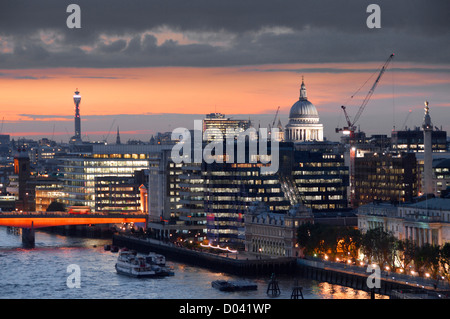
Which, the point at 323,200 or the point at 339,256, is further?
the point at 323,200

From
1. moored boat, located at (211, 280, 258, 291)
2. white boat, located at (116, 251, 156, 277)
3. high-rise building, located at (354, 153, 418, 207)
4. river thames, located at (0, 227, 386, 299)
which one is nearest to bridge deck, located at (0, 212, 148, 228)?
river thames, located at (0, 227, 386, 299)

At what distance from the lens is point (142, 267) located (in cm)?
7875

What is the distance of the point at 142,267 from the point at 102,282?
287 inches

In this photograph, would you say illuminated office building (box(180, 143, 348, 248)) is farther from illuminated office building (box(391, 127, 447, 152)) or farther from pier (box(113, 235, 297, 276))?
illuminated office building (box(391, 127, 447, 152))

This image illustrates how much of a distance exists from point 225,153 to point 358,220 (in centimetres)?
1938

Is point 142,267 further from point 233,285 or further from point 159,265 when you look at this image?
point 233,285

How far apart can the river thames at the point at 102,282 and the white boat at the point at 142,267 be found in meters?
0.75

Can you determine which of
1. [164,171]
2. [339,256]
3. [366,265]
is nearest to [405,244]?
[366,265]

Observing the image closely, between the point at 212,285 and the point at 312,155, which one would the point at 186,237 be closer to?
the point at 312,155

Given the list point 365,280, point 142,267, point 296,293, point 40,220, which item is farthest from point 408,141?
point 296,293

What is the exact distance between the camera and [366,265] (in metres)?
72.3

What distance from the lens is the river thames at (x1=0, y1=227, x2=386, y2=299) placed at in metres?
65.1

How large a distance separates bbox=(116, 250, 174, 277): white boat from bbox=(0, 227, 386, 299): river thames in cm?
75

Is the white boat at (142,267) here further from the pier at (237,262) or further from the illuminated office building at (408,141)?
the illuminated office building at (408,141)
